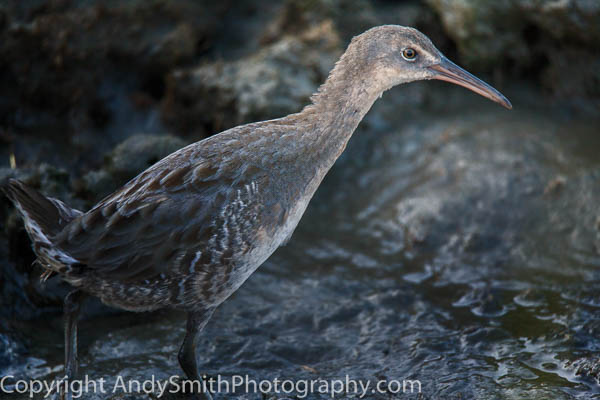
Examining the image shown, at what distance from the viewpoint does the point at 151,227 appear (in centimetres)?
Answer: 386

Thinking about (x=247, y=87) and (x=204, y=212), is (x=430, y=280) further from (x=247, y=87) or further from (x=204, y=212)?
(x=247, y=87)

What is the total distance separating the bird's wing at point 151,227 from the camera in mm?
3818

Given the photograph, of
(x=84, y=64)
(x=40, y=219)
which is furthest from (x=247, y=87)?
(x=40, y=219)

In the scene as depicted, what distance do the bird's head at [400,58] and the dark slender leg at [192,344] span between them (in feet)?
6.12

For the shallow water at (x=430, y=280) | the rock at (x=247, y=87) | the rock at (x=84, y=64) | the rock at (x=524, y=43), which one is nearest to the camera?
the shallow water at (x=430, y=280)

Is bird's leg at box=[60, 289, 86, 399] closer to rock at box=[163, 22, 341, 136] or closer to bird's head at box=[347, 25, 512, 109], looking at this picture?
bird's head at box=[347, 25, 512, 109]

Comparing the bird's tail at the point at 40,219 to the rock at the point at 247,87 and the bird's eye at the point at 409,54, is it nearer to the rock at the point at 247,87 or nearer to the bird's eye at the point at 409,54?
the bird's eye at the point at 409,54

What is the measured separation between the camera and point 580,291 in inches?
201

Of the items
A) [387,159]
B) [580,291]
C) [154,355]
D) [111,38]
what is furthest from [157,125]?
[580,291]

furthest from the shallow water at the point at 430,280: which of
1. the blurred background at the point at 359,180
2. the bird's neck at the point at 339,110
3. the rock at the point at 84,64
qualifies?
the rock at the point at 84,64

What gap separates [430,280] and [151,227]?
8.66 ft

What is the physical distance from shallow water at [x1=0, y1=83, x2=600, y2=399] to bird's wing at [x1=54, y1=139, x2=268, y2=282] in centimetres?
100

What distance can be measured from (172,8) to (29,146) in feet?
7.30

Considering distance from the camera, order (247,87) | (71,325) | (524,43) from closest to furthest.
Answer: (71,325), (247,87), (524,43)
